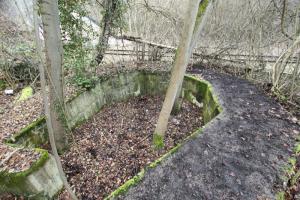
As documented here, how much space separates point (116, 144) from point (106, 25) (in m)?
3.51

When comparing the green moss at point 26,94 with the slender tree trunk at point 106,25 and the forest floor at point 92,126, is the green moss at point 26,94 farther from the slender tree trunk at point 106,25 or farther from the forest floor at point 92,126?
the slender tree trunk at point 106,25

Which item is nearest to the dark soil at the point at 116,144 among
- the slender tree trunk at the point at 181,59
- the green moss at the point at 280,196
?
the slender tree trunk at the point at 181,59

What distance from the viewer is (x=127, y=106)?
6422mm

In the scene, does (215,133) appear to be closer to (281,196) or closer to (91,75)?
(281,196)

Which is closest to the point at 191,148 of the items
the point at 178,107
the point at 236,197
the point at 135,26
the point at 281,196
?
the point at 236,197

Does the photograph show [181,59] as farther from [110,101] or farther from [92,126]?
[110,101]

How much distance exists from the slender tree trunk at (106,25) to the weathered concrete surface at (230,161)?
395 cm

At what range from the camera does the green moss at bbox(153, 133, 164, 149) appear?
13.7 ft

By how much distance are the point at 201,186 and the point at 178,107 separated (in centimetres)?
304

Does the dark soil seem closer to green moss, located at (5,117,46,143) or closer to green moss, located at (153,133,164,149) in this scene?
green moss, located at (153,133,164,149)

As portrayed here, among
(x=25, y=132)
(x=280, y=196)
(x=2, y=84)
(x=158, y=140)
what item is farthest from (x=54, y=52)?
(x=2, y=84)

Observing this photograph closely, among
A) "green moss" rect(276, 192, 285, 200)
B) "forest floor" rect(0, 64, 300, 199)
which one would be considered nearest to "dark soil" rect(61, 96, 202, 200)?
"forest floor" rect(0, 64, 300, 199)

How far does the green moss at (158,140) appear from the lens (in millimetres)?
4184

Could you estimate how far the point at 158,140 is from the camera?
13.8 feet
